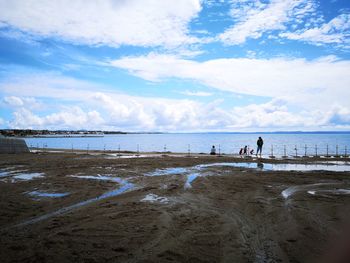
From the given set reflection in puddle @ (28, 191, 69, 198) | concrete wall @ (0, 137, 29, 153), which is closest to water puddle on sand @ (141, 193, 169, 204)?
reflection in puddle @ (28, 191, 69, 198)

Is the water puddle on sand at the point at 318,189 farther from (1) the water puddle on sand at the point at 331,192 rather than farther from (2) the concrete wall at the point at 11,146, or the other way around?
(2) the concrete wall at the point at 11,146

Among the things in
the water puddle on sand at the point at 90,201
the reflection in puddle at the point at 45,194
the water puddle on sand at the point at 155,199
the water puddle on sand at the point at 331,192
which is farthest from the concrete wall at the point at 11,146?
the water puddle on sand at the point at 331,192

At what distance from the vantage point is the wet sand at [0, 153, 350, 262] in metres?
6.58

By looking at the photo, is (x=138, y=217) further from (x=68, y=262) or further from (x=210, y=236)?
(x=68, y=262)

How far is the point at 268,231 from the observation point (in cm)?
822

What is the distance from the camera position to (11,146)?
44438mm

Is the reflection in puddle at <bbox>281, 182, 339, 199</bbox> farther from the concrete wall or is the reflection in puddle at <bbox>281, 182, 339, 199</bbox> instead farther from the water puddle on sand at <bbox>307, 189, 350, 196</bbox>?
the concrete wall

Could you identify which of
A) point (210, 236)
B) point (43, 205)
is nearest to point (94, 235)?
point (210, 236)

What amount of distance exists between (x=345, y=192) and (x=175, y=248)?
10.7 metres

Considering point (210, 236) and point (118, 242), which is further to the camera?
point (210, 236)

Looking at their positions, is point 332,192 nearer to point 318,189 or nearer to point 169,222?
point 318,189

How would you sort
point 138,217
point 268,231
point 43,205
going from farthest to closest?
point 43,205
point 138,217
point 268,231

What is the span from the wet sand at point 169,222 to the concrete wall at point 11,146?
3200 cm

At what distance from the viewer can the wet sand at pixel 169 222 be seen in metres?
6.58
